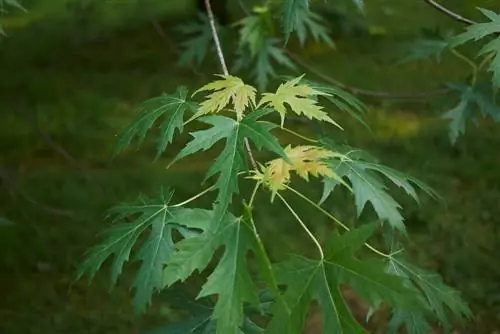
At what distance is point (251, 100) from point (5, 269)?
6.77 feet

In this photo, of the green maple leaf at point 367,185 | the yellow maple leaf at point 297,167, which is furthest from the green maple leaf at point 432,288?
the yellow maple leaf at point 297,167

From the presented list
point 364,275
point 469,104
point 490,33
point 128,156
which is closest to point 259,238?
point 364,275

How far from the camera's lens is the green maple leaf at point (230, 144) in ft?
3.95

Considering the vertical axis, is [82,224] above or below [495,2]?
below

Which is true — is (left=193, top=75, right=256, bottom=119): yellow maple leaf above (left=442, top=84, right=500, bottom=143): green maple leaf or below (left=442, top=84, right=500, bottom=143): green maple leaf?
above

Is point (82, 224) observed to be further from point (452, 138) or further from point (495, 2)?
point (495, 2)

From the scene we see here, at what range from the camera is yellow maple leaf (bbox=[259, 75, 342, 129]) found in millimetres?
1332

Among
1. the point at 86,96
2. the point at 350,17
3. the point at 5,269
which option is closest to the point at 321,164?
the point at 5,269

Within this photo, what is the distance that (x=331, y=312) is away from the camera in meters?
1.15

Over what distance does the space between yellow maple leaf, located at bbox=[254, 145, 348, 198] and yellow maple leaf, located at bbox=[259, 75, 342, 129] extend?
2.4 inches

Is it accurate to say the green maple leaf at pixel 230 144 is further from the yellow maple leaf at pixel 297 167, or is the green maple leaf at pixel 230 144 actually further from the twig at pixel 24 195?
the twig at pixel 24 195

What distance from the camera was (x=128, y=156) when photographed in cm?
404

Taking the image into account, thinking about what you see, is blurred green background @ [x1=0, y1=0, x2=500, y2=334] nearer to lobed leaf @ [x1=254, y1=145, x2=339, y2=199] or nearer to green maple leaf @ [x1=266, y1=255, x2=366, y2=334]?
lobed leaf @ [x1=254, y1=145, x2=339, y2=199]

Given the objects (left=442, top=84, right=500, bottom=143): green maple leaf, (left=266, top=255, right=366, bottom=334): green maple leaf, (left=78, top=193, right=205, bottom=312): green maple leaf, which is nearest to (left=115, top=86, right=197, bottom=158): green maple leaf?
(left=78, top=193, right=205, bottom=312): green maple leaf
